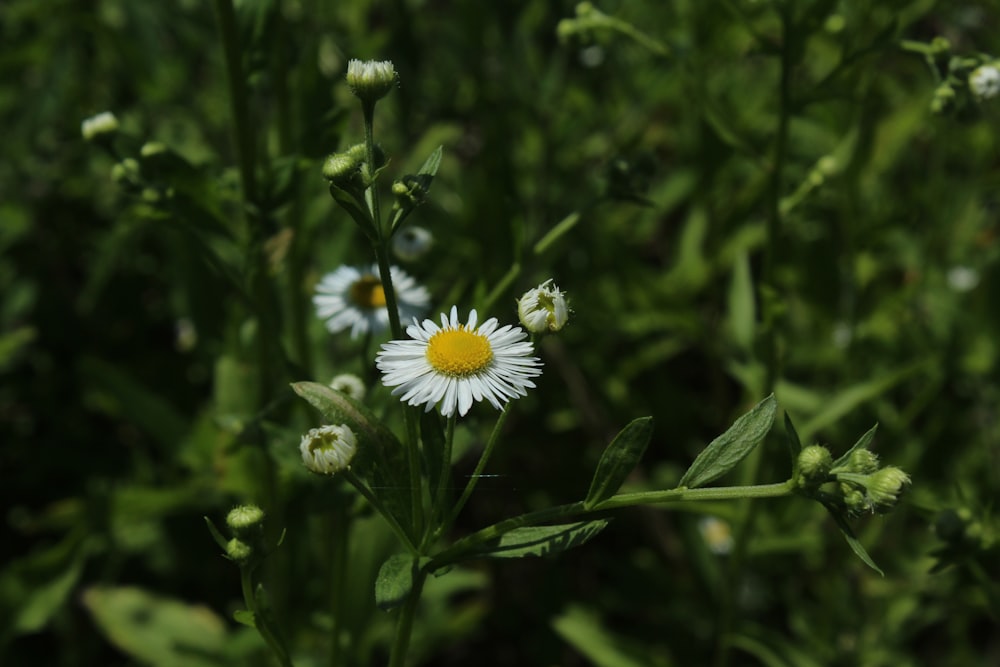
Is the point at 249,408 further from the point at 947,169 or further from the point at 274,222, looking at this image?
the point at 947,169

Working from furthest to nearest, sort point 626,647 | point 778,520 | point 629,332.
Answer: point 629,332
point 778,520
point 626,647

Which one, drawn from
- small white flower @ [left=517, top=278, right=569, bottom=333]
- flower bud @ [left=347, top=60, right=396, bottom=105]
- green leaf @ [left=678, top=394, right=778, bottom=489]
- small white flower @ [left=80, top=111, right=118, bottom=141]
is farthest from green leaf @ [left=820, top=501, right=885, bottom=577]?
small white flower @ [left=80, top=111, right=118, bottom=141]

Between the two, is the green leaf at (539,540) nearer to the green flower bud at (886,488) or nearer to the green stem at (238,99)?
the green flower bud at (886,488)

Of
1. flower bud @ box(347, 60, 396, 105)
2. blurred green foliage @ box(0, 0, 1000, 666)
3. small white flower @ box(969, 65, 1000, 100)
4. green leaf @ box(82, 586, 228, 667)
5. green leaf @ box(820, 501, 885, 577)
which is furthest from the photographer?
green leaf @ box(82, 586, 228, 667)

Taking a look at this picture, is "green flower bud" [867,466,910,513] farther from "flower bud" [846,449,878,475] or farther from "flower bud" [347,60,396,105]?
"flower bud" [347,60,396,105]

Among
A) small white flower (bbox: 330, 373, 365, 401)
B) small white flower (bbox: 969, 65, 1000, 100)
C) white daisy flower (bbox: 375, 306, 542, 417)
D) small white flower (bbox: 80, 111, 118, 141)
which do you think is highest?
small white flower (bbox: 969, 65, 1000, 100)

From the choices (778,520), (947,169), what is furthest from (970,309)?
(947,169)
